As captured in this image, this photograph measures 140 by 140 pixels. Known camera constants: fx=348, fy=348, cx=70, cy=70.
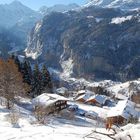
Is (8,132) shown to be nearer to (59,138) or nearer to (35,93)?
(59,138)

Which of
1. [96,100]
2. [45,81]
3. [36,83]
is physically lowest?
[96,100]

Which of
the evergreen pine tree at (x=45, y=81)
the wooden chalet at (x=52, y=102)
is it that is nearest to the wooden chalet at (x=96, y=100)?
the evergreen pine tree at (x=45, y=81)

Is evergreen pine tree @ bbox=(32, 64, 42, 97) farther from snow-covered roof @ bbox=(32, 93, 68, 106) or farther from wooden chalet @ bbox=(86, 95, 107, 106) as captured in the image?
wooden chalet @ bbox=(86, 95, 107, 106)

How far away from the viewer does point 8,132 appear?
804 inches

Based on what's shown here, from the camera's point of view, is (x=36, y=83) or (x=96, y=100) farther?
(x=96, y=100)

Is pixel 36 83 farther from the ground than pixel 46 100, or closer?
closer

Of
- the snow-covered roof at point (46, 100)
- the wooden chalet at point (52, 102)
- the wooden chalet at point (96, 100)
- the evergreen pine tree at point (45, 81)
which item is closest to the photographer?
the wooden chalet at point (52, 102)

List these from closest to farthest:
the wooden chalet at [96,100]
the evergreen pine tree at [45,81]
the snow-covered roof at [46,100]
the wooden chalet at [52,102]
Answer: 1. the wooden chalet at [52,102]
2. the snow-covered roof at [46,100]
3. the evergreen pine tree at [45,81]
4. the wooden chalet at [96,100]

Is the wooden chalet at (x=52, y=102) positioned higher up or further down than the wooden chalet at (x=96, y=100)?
higher up

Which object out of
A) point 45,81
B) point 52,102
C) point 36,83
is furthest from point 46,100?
point 45,81

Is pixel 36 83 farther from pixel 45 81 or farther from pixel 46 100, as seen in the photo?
pixel 46 100

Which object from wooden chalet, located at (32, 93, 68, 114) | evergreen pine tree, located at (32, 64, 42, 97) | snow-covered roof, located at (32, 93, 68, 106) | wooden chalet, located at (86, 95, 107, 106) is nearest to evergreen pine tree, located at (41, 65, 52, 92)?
evergreen pine tree, located at (32, 64, 42, 97)

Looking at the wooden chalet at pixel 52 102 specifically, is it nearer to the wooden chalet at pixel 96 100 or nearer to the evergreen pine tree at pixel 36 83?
the evergreen pine tree at pixel 36 83

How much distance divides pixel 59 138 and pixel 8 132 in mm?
4320
